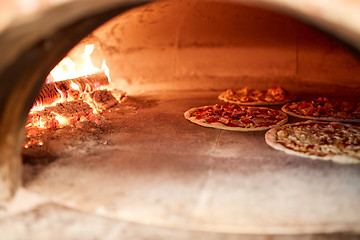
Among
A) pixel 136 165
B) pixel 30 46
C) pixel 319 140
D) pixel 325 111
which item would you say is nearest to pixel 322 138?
pixel 319 140

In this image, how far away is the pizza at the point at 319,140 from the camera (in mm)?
3733

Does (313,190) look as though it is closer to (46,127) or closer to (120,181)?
(120,181)

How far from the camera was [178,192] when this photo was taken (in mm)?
3105

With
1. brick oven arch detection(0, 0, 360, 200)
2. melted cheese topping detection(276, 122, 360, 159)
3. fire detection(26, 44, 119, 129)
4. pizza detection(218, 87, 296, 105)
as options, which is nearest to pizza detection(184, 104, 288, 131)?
melted cheese topping detection(276, 122, 360, 159)

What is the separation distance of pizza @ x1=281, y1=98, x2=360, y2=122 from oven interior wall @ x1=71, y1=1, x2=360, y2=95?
5.89 feet

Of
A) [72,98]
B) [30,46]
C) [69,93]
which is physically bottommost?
[72,98]

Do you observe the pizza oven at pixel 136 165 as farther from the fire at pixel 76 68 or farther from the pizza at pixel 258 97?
the pizza at pixel 258 97

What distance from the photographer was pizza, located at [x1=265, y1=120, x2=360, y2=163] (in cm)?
373

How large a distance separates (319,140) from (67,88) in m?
4.40

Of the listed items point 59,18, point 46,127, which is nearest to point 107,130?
point 46,127

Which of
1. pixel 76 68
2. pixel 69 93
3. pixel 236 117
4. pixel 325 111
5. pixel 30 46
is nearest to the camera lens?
pixel 30 46

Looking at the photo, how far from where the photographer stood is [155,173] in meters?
3.52

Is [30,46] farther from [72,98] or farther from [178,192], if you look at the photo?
[72,98]

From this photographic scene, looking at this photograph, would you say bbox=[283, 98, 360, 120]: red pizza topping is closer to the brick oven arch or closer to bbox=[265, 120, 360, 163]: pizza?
bbox=[265, 120, 360, 163]: pizza
